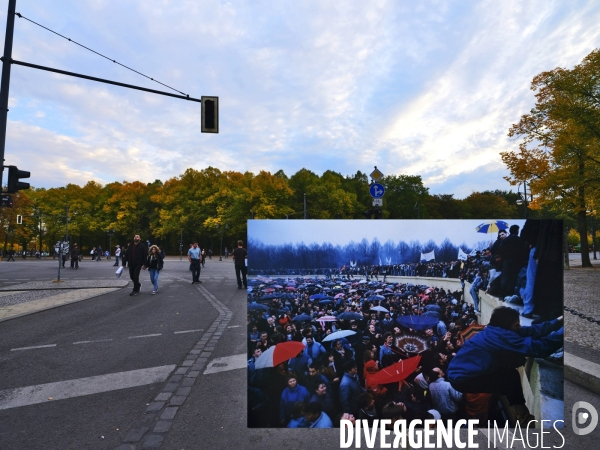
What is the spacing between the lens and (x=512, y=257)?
2.43 metres

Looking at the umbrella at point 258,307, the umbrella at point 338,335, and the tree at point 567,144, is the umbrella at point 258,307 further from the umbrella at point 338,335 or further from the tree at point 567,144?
the tree at point 567,144

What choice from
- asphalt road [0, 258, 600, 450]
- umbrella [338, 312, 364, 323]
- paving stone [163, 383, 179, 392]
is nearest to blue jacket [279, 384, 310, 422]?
umbrella [338, 312, 364, 323]

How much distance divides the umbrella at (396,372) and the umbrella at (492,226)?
2.94 feet

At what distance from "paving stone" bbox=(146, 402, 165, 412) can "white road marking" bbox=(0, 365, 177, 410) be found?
63cm

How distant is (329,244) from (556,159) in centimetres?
2235

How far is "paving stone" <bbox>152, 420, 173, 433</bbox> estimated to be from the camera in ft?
11.0

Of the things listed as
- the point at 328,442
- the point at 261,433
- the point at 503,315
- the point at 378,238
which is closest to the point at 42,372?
the point at 261,433

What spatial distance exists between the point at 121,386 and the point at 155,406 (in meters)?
0.81

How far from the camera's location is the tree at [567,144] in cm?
1844

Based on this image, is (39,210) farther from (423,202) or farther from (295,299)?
(295,299)

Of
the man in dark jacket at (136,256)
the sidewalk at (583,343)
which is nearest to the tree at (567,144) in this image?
the sidewalk at (583,343)

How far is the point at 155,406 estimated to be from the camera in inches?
152

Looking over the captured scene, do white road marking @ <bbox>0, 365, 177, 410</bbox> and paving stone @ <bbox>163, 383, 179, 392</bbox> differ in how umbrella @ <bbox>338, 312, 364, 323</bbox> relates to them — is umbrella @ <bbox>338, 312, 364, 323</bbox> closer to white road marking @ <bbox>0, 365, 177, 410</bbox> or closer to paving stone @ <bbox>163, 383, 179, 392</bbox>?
paving stone @ <bbox>163, 383, 179, 392</bbox>

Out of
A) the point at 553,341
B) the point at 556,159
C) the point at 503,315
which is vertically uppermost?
the point at 556,159
